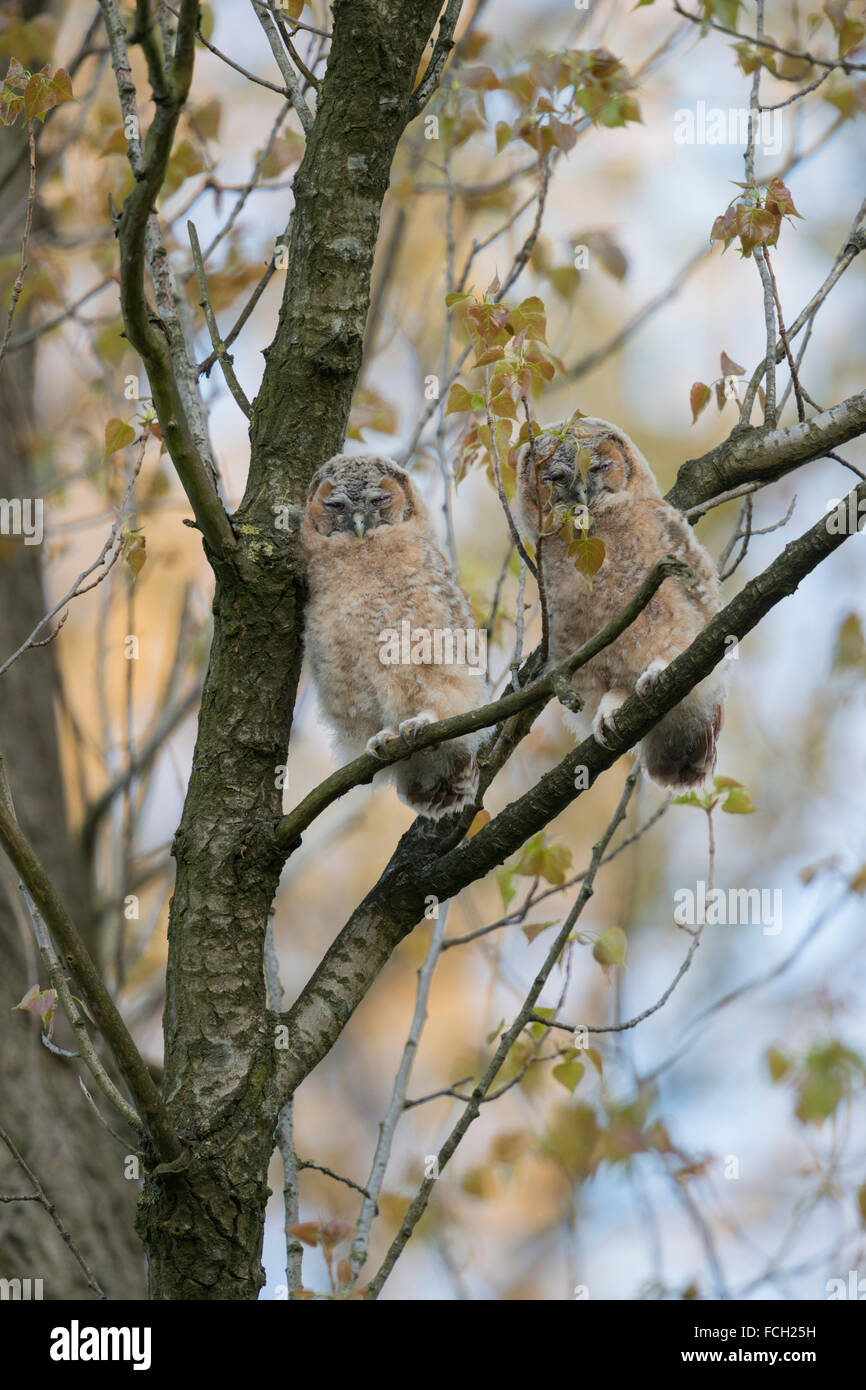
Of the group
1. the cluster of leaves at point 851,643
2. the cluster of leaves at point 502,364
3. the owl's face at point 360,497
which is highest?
the cluster of leaves at point 851,643

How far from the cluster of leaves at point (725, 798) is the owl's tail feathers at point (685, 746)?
0.45 ft

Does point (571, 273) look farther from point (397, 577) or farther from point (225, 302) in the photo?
point (397, 577)

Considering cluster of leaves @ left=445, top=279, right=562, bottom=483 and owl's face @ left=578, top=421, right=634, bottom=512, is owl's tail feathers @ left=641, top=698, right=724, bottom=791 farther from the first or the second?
cluster of leaves @ left=445, top=279, right=562, bottom=483

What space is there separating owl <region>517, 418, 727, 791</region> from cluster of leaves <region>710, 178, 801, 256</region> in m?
0.76

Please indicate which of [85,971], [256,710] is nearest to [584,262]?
[256,710]

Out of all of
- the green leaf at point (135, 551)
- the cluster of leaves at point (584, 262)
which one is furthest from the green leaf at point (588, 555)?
the cluster of leaves at point (584, 262)

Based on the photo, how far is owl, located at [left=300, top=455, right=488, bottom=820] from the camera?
3.74 meters

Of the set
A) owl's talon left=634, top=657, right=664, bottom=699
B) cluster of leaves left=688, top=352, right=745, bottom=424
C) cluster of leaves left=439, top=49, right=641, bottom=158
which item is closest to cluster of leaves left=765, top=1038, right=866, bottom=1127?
owl's talon left=634, top=657, right=664, bottom=699

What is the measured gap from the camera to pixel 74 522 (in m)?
5.94

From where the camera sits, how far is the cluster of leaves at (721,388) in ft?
11.9

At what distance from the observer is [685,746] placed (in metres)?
4.23

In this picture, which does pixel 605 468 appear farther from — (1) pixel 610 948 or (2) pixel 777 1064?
(2) pixel 777 1064

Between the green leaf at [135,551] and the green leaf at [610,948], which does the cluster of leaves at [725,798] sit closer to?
the green leaf at [610,948]

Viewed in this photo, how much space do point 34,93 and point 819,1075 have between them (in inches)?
186
